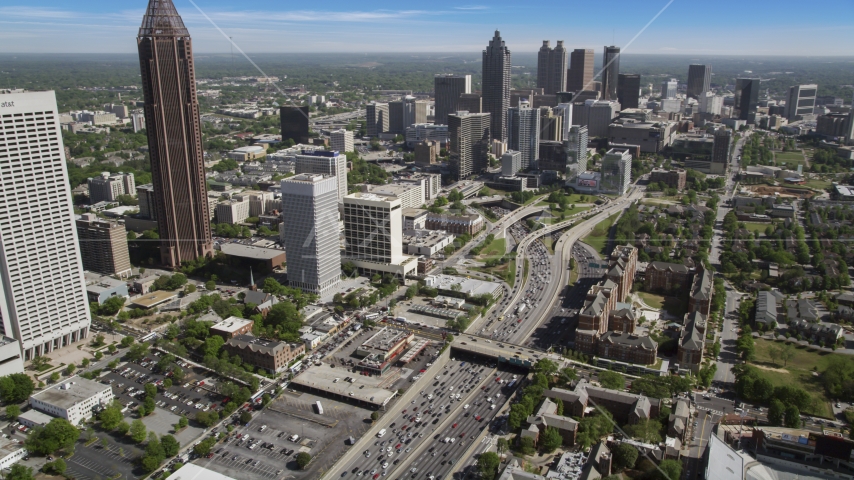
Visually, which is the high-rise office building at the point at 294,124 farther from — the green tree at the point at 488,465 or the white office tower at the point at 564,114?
the green tree at the point at 488,465

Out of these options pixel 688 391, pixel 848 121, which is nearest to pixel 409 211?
pixel 688 391

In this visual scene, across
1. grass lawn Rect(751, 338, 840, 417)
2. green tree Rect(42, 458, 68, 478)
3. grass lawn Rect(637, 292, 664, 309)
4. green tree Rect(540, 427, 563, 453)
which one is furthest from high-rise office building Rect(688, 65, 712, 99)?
green tree Rect(42, 458, 68, 478)

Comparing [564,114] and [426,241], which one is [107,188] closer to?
[426,241]

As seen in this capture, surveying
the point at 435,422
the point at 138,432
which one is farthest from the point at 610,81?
the point at 138,432

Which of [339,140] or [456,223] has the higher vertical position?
[339,140]

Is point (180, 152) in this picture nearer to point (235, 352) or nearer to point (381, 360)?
point (235, 352)
